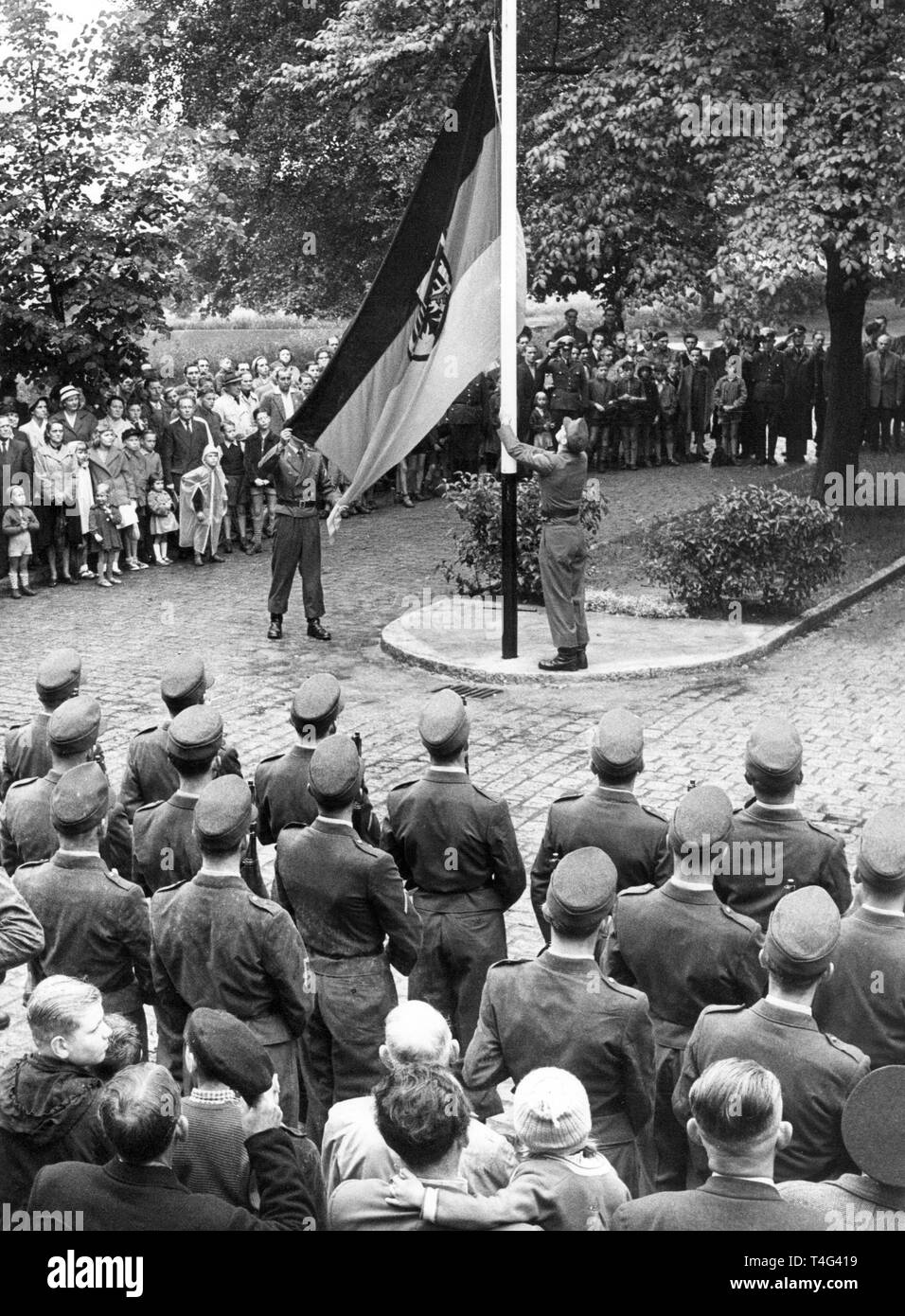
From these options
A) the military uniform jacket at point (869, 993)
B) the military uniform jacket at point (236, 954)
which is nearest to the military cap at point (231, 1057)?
the military uniform jacket at point (236, 954)

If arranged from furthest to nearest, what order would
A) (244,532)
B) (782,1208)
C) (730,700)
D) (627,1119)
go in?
(244,532)
(730,700)
(627,1119)
(782,1208)

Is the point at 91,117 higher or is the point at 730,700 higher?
the point at 91,117

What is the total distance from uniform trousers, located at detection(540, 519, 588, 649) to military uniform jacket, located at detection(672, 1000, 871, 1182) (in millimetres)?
8333

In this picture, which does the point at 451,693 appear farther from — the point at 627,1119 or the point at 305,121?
the point at 305,121

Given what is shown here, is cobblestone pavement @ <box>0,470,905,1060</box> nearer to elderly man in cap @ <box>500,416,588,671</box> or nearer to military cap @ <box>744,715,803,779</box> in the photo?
elderly man in cap @ <box>500,416,588,671</box>

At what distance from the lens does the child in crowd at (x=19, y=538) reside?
15.6m

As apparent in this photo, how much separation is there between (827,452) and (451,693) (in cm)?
1370

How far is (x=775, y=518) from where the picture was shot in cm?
1460

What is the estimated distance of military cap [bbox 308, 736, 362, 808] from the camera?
20.0 feet

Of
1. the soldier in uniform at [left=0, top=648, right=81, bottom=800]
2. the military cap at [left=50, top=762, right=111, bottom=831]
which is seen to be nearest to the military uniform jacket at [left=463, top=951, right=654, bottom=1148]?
the military cap at [left=50, top=762, right=111, bottom=831]

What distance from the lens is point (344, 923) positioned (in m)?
6.08

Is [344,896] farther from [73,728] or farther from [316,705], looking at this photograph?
[73,728]

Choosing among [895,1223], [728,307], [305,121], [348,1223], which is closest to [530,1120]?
[348,1223]

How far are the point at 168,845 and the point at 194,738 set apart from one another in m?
0.44
